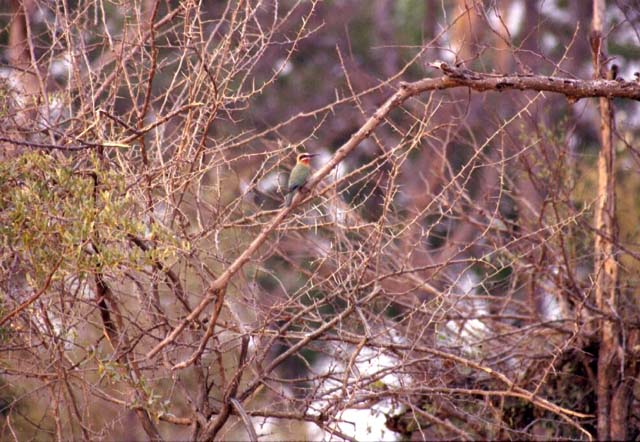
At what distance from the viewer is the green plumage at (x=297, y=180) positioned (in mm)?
5145

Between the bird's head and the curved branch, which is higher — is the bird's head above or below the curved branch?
above

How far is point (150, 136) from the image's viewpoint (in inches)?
316

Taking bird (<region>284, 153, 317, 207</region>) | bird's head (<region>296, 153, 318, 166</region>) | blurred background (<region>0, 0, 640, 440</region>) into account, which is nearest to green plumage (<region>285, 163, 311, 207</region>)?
bird (<region>284, 153, 317, 207</region>)

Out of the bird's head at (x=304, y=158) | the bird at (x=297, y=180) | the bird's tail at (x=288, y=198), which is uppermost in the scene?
the bird's head at (x=304, y=158)

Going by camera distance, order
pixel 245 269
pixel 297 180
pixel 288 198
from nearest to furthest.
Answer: pixel 288 198 < pixel 297 180 < pixel 245 269

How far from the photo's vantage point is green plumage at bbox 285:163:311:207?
5145 mm

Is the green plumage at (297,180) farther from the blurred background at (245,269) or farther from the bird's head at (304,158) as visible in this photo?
the bird's head at (304,158)

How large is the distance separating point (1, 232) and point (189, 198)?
2.09 meters

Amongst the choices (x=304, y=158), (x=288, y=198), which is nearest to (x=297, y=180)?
(x=288, y=198)

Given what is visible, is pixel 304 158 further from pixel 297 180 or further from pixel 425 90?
pixel 425 90

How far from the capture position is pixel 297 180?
17.7 ft

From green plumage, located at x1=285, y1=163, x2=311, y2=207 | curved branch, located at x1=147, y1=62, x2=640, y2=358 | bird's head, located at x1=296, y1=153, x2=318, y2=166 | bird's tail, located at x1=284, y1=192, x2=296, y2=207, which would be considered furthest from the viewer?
bird's head, located at x1=296, y1=153, x2=318, y2=166

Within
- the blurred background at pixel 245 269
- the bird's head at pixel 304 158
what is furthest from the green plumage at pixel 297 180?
the bird's head at pixel 304 158

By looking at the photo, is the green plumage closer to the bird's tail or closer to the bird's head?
the bird's tail
